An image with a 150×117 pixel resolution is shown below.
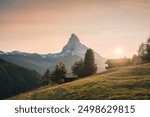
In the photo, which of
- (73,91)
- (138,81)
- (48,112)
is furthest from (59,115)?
(138,81)

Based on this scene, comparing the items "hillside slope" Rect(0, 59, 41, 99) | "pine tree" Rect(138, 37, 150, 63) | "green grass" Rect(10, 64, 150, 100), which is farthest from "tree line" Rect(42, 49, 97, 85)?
"hillside slope" Rect(0, 59, 41, 99)

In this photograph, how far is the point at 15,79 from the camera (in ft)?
520

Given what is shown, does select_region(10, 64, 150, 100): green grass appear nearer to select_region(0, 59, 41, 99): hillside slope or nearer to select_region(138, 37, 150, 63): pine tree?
select_region(138, 37, 150, 63): pine tree

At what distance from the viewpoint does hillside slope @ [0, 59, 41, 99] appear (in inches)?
5999

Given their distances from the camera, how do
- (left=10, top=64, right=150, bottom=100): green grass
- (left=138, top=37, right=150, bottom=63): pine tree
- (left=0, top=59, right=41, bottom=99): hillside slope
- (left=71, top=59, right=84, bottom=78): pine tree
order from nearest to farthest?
(left=10, top=64, right=150, bottom=100): green grass
(left=138, top=37, right=150, bottom=63): pine tree
(left=71, top=59, right=84, bottom=78): pine tree
(left=0, top=59, right=41, bottom=99): hillside slope

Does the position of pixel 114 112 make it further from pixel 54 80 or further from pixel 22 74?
pixel 22 74

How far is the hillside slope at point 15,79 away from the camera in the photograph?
15238 cm

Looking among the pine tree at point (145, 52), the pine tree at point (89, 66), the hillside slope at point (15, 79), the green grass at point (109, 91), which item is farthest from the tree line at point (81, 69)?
the hillside slope at point (15, 79)

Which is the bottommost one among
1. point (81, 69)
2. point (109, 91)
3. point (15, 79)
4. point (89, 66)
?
point (15, 79)

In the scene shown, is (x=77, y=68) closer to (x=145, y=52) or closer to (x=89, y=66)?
(x=89, y=66)

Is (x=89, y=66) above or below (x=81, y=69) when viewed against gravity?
above

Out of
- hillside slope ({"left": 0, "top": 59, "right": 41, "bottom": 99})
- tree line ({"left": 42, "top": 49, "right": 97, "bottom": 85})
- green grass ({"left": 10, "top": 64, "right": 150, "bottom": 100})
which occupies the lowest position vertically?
hillside slope ({"left": 0, "top": 59, "right": 41, "bottom": 99})

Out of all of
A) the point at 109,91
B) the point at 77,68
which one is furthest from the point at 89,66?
the point at 109,91

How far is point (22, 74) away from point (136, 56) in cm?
11580
